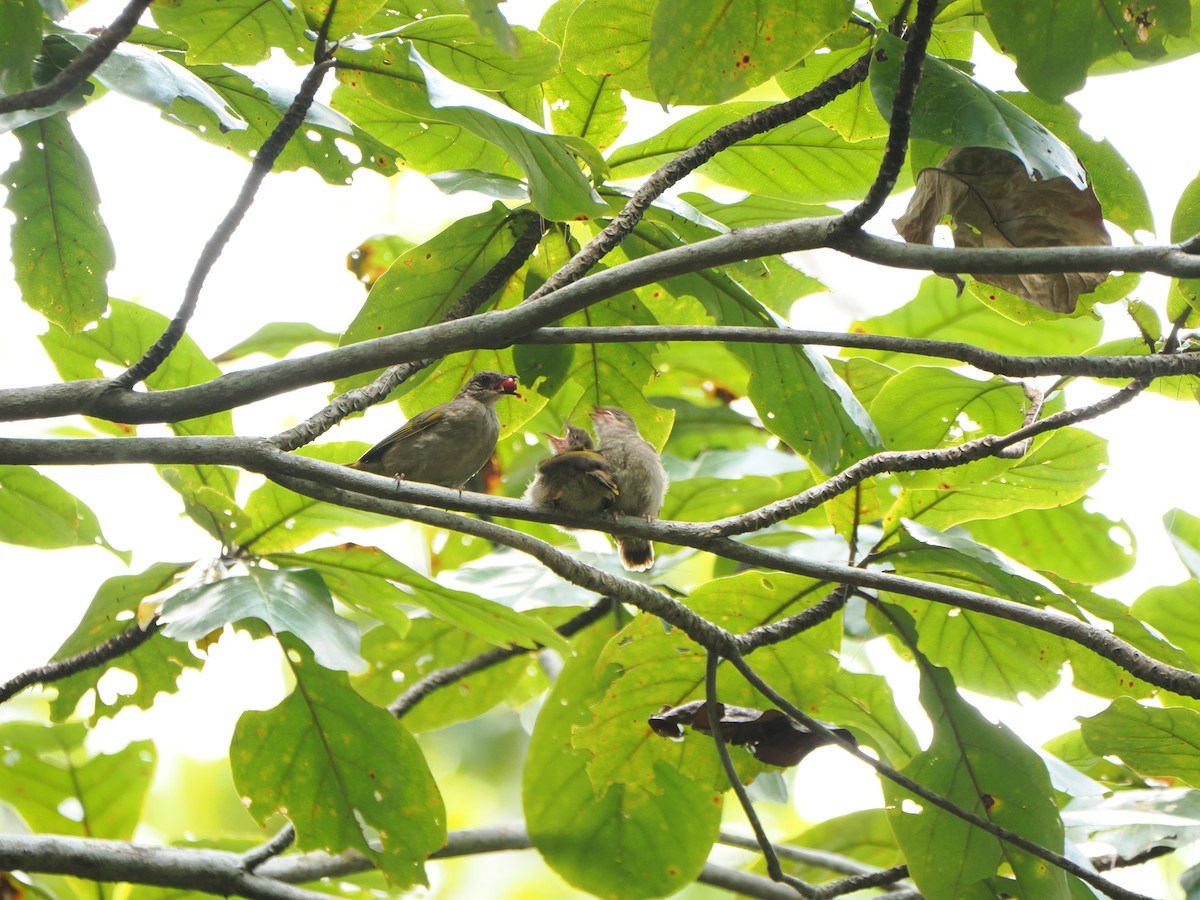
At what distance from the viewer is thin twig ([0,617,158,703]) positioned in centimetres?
284

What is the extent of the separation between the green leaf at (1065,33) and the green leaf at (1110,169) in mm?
639

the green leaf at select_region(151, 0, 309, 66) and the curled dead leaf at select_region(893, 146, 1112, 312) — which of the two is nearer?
the curled dead leaf at select_region(893, 146, 1112, 312)

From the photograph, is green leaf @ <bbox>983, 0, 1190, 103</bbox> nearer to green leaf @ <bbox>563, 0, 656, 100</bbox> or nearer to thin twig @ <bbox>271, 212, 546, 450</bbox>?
green leaf @ <bbox>563, 0, 656, 100</bbox>

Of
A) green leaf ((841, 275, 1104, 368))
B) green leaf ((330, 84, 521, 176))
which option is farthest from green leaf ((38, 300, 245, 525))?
green leaf ((841, 275, 1104, 368))

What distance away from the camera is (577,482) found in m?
3.22

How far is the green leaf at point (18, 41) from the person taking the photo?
6.25ft

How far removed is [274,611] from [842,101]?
5.91ft

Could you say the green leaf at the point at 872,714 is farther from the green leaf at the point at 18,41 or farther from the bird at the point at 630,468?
the green leaf at the point at 18,41

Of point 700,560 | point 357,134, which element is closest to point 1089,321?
point 700,560

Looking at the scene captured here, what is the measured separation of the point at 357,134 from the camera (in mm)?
2590

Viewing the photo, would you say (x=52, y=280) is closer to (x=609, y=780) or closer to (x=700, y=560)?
(x=609, y=780)

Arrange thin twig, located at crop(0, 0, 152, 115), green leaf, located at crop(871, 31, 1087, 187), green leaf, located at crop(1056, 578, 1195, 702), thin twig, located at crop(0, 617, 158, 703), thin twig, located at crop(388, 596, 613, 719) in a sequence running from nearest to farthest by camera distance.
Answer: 1. thin twig, located at crop(0, 0, 152, 115)
2. green leaf, located at crop(871, 31, 1087, 187)
3. green leaf, located at crop(1056, 578, 1195, 702)
4. thin twig, located at crop(0, 617, 158, 703)
5. thin twig, located at crop(388, 596, 613, 719)

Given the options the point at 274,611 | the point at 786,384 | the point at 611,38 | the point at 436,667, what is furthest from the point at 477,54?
the point at 436,667

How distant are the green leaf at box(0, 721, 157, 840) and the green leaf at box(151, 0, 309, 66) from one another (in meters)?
2.34
